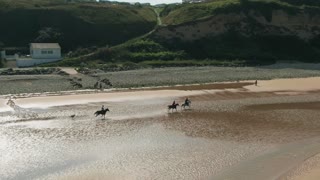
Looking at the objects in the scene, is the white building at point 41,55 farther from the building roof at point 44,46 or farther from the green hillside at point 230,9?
the green hillside at point 230,9

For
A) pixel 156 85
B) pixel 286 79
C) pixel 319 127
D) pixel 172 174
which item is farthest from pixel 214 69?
pixel 172 174

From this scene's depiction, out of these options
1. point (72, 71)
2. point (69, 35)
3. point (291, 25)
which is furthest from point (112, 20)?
point (291, 25)

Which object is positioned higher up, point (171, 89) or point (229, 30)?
point (229, 30)

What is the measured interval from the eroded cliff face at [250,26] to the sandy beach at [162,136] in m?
37.0

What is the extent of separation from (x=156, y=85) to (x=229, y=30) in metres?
38.7

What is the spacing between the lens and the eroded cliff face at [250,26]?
3568 inches

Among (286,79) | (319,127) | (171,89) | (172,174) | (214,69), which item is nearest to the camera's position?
(172,174)

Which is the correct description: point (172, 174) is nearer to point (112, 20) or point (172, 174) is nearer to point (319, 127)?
point (319, 127)

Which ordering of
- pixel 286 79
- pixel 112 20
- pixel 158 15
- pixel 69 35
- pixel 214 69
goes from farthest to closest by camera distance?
pixel 158 15
pixel 112 20
pixel 69 35
pixel 214 69
pixel 286 79

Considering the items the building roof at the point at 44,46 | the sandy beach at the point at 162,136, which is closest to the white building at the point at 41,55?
the building roof at the point at 44,46

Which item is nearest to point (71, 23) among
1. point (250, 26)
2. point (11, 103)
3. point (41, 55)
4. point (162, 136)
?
point (41, 55)

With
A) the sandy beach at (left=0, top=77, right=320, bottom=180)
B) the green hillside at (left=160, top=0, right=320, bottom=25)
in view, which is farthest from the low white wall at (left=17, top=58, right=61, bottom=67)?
the green hillside at (left=160, top=0, right=320, bottom=25)

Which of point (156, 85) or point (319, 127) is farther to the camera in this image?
point (156, 85)

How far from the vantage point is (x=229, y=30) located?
93438mm
